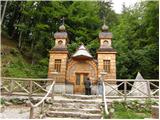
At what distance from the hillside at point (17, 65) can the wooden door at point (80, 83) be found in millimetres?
4463

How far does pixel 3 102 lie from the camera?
11.9 metres

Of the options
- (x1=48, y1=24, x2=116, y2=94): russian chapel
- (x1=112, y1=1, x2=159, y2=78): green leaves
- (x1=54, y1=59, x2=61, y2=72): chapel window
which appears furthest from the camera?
(x1=112, y1=1, x2=159, y2=78): green leaves

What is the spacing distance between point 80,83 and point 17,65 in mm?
6175

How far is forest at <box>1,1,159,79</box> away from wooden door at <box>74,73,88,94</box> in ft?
14.3

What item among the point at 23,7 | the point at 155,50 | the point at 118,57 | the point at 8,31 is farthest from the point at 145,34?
the point at 8,31

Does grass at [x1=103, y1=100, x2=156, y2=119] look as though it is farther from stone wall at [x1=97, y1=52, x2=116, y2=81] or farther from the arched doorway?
the arched doorway

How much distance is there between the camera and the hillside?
20453mm

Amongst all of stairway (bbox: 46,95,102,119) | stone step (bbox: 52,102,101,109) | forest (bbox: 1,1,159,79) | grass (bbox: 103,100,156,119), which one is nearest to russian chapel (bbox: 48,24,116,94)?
forest (bbox: 1,1,159,79)

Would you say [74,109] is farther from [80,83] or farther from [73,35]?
[73,35]

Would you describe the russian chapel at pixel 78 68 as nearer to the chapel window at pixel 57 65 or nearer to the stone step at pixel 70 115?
the chapel window at pixel 57 65

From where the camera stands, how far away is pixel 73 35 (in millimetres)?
25859

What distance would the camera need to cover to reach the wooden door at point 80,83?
1781 cm

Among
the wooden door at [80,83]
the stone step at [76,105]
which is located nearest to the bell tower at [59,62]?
the wooden door at [80,83]

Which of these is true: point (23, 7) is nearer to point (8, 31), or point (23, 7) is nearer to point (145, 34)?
point (8, 31)
